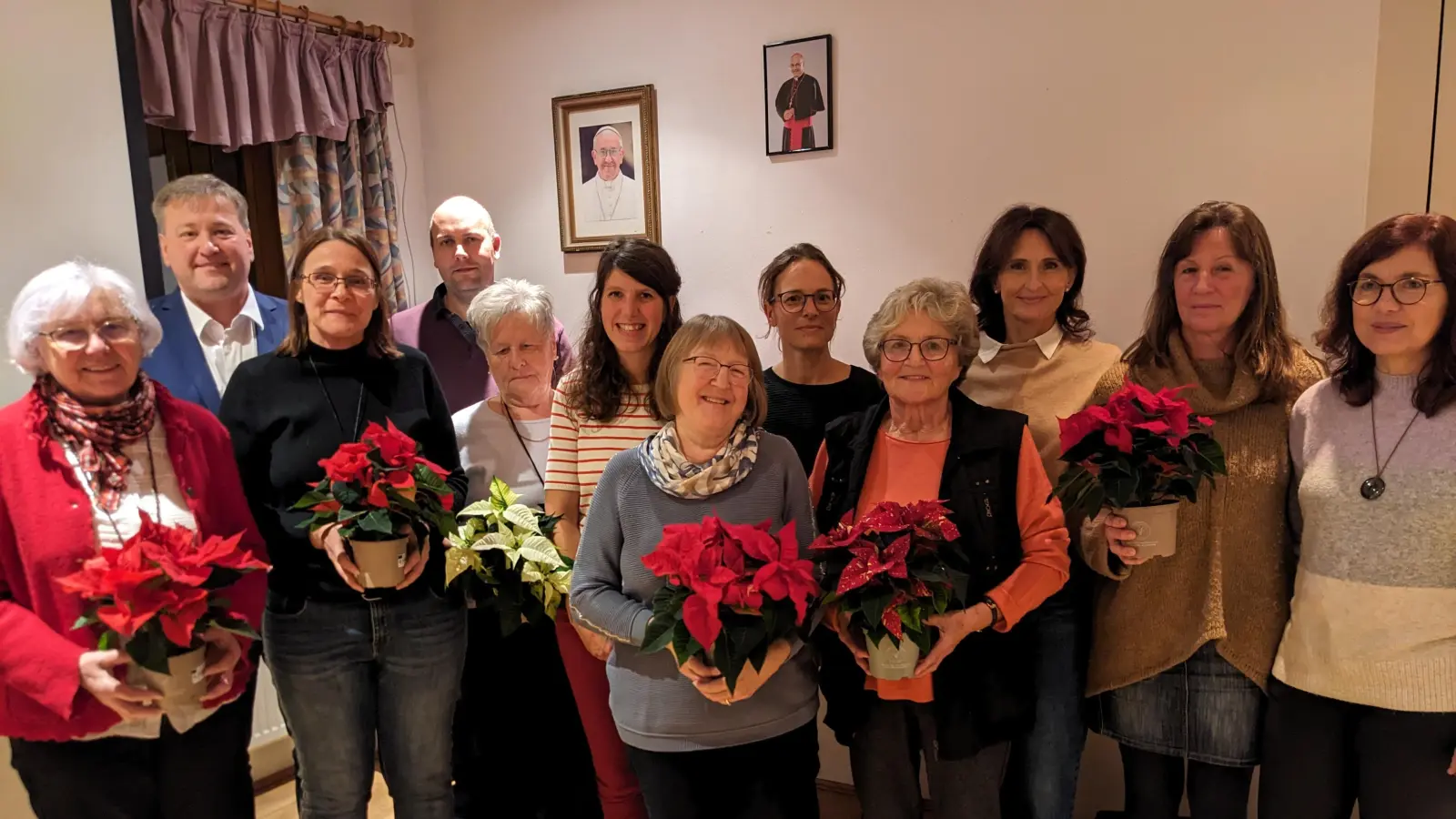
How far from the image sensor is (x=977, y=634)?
1695mm

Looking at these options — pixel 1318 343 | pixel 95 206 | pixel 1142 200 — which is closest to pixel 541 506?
pixel 95 206

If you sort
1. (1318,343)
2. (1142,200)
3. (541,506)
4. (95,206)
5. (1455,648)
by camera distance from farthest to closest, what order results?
(1142,200), (95,206), (541,506), (1318,343), (1455,648)

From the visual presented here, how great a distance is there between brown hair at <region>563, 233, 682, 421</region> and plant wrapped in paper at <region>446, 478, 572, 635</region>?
28 cm

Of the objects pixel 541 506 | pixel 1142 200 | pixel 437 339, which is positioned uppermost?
pixel 1142 200

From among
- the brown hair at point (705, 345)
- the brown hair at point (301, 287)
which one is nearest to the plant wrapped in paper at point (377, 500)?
the brown hair at point (301, 287)

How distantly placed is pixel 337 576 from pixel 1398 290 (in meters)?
2.10

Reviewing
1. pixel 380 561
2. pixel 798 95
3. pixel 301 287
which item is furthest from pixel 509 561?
pixel 798 95

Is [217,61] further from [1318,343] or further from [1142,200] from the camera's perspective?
[1318,343]

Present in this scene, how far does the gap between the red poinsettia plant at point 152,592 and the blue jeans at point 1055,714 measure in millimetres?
1599

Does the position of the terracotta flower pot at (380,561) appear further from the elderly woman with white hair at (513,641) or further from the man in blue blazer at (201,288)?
the man in blue blazer at (201,288)

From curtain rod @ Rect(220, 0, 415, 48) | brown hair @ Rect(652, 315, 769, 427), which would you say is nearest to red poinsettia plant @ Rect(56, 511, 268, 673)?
brown hair @ Rect(652, 315, 769, 427)

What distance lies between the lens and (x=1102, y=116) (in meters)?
2.65

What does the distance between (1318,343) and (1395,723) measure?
0.70m

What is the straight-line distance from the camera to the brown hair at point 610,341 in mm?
1942
